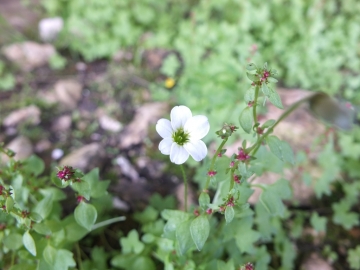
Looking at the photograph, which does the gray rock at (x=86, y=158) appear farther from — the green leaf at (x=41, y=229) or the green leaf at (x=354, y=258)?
the green leaf at (x=354, y=258)

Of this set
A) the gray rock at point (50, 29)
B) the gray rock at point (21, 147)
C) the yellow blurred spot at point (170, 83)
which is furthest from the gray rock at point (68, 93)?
the yellow blurred spot at point (170, 83)

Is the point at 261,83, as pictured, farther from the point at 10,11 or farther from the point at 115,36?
the point at 10,11

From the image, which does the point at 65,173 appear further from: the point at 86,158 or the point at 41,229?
the point at 86,158

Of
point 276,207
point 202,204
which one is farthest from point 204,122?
point 276,207

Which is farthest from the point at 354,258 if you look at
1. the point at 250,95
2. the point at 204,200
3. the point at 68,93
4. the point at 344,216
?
the point at 68,93

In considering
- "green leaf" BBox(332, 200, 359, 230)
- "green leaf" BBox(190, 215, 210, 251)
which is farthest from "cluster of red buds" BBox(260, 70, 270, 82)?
"green leaf" BBox(332, 200, 359, 230)

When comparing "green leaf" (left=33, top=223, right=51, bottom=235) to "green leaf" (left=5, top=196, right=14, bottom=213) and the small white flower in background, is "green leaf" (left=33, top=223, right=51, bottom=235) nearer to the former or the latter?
"green leaf" (left=5, top=196, right=14, bottom=213)
